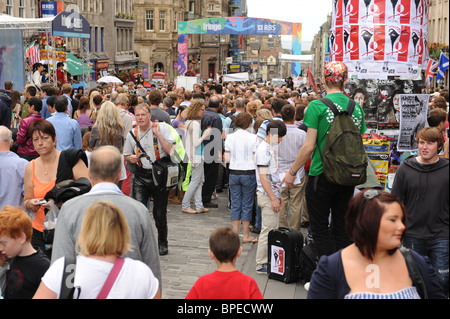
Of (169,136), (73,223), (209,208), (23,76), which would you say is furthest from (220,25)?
(73,223)

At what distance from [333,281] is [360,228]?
11.6 inches

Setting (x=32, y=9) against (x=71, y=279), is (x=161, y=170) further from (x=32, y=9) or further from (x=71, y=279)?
(x=32, y=9)

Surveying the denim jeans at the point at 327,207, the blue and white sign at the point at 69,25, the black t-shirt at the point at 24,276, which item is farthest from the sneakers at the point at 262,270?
the blue and white sign at the point at 69,25

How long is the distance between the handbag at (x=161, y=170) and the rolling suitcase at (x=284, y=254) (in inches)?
58.6

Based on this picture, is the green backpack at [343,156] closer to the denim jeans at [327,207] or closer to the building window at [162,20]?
the denim jeans at [327,207]

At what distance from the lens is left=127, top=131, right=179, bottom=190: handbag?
26.3ft

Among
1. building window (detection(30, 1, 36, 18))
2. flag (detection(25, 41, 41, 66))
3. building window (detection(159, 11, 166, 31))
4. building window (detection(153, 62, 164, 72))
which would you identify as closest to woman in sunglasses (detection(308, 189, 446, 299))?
flag (detection(25, 41, 41, 66))

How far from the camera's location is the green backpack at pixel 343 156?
560 centimetres

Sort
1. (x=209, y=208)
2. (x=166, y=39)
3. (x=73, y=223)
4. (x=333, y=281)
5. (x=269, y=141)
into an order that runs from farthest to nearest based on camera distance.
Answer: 1. (x=166, y=39)
2. (x=209, y=208)
3. (x=269, y=141)
4. (x=73, y=223)
5. (x=333, y=281)

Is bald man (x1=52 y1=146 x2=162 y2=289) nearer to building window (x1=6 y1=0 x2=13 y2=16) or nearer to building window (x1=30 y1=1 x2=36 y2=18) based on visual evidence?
building window (x1=6 y1=0 x2=13 y2=16)

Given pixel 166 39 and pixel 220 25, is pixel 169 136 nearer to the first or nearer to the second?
pixel 220 25

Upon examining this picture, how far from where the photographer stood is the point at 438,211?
568 centimetres

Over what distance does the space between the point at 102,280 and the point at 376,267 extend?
1.39 meters

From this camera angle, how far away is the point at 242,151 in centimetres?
876
